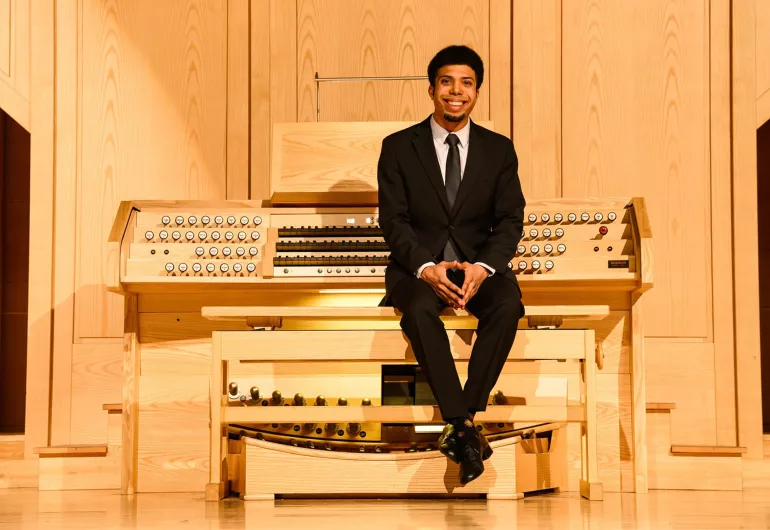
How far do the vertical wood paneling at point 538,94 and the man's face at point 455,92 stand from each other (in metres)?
1.20

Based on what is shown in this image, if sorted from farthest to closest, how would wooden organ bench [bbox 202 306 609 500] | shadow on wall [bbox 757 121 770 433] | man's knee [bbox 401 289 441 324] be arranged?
1. shadow on wall [bbox 757 121 770 433]
2. wooden organ bench [bbox 202 306 609 500]
3. man's knee [bbox 401 289 441 324]

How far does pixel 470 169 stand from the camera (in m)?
3.69

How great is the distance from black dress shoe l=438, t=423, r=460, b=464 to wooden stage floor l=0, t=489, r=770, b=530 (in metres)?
0.18

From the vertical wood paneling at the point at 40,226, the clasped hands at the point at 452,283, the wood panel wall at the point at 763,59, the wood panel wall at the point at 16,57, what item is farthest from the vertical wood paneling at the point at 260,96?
the wood panel wall at the point at 763,59

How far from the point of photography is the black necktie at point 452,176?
3.65 m

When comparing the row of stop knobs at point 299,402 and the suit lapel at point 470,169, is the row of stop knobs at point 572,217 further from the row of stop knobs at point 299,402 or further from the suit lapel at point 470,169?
the row of stop knobs at point 299,402

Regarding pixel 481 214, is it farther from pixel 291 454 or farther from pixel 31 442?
pixel 31 442

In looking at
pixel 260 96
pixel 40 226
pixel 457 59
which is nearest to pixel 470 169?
pixel 457 59

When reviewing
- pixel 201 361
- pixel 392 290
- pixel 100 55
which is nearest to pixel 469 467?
pixel 392 290

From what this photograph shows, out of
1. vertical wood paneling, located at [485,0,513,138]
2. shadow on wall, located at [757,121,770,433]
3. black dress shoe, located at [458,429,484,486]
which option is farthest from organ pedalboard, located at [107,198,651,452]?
shadow on wall, located at [757,121,770,433]

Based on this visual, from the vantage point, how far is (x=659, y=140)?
190 inches

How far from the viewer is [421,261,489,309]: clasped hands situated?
339 cm

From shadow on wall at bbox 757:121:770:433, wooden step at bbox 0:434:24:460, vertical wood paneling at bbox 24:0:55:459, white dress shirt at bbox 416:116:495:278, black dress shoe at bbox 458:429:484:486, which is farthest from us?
shadow on wall at bbox 757:121:770:433

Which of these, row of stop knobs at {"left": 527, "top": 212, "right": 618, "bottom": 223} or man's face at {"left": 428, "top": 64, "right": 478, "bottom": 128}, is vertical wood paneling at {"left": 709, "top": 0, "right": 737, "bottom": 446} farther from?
man's face at {"left": 428, "top": 64, "right": 478, "bottom": 128}
